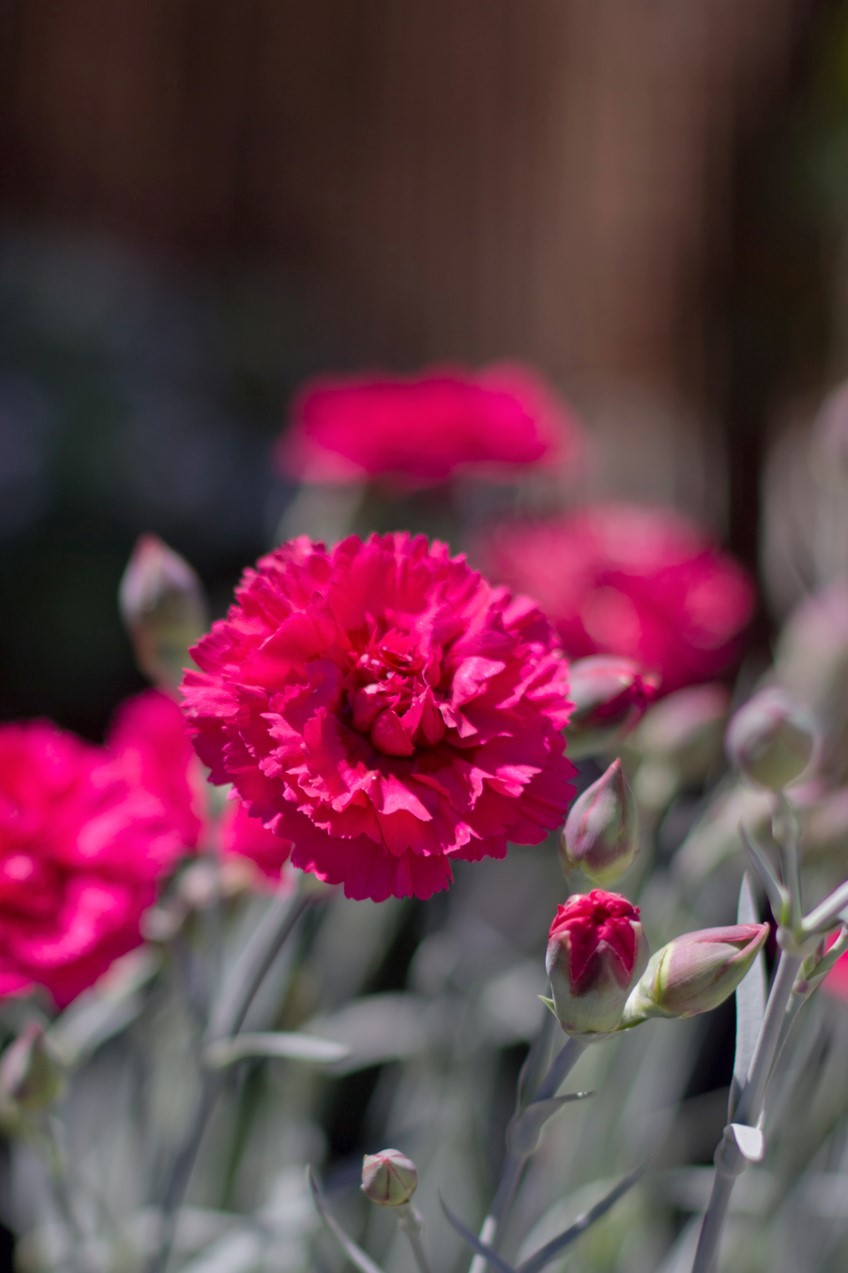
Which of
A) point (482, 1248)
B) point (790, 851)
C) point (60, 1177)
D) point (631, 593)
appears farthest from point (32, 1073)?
point (631, 593)

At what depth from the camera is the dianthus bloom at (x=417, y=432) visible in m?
0.83

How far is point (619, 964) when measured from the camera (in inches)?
12.7

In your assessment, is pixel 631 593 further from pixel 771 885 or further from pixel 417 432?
pixel 771 885

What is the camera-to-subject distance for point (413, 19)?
2.16 m

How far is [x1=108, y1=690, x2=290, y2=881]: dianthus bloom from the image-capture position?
470mm

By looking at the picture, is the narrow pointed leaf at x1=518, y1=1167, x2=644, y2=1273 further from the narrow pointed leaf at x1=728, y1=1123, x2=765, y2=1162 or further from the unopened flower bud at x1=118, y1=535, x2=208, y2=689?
the unopened flower bud at x1=118, y1=535, x2=208, y2=689

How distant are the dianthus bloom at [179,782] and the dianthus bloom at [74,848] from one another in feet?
0.09

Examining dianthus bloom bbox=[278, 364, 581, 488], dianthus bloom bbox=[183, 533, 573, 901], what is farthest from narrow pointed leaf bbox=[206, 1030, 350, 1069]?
dianthus bloom bbox=[278, 364, 581, 488]

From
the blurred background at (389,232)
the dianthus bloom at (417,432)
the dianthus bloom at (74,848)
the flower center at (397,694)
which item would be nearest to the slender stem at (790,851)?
the flower center at (397,694)

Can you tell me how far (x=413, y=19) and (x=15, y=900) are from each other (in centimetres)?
217

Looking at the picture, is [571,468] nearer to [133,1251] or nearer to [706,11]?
[133,1251]

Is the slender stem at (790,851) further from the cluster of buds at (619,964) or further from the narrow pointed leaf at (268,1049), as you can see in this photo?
the narrow pointed leaf at (268,1049)

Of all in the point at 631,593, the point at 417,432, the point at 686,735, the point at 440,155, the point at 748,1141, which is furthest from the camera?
the point at 440,155

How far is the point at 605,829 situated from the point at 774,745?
8 centimetres
